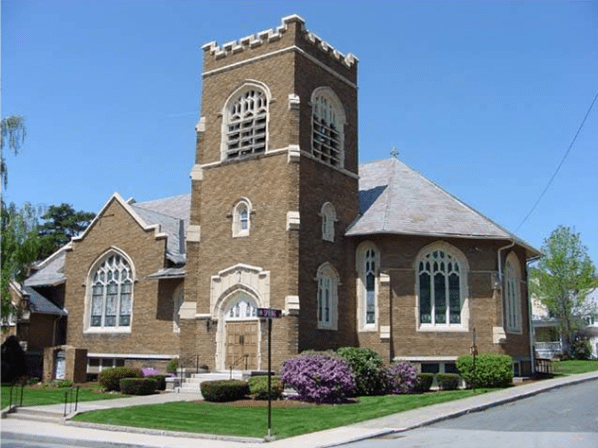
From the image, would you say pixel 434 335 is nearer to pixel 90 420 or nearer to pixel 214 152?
pixel 214 152

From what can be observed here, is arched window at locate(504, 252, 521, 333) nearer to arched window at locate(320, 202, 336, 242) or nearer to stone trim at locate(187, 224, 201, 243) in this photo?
arched window at locate(320, 202, 336, 242)

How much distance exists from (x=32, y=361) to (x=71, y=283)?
14.5ft

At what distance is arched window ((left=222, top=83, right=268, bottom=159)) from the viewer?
3072cm

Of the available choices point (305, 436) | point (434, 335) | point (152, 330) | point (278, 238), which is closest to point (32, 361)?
point (152, 330)

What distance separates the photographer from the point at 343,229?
31359 mm

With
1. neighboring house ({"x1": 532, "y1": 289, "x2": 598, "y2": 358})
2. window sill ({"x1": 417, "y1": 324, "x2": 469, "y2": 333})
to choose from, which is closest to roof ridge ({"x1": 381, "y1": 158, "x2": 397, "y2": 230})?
window sill ({"x1": 417, "y1": 324, "x2": 469, "y2": 333})

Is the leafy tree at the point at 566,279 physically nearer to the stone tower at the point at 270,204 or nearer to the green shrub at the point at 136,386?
the stone tower at the point at 270,204

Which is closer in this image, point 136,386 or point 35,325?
point 136,386

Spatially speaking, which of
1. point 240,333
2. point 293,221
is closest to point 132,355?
point 240,333

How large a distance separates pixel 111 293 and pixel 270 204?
11.9m

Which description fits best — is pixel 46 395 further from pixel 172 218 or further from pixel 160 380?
pixel 172 218

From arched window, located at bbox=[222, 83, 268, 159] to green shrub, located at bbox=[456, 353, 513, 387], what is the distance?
12328mm

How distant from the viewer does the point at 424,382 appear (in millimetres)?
27828

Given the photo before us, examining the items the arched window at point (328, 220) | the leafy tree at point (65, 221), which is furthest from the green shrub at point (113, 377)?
the leafy tree at point (65, 221)
